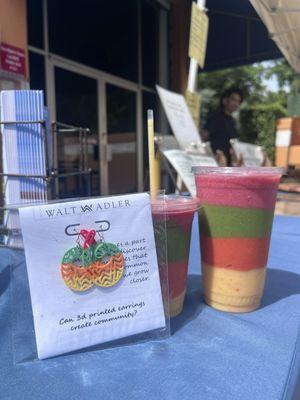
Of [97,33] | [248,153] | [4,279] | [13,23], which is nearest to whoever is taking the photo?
[4,279]

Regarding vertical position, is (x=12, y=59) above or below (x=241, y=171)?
above

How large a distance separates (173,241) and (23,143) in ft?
1.78

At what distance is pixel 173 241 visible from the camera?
72 cm

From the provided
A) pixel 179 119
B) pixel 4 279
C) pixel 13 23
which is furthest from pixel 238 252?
pixel 13 23

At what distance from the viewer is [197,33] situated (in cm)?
242

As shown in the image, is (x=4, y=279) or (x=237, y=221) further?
(x=4, y=279)

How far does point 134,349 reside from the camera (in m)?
0.64

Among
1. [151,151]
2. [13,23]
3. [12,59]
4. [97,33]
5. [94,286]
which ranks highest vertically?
[97,33]

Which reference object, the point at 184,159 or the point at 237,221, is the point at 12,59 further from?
the point at 237,221

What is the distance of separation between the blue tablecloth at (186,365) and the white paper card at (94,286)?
0.11 feet

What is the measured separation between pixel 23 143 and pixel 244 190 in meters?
0.63

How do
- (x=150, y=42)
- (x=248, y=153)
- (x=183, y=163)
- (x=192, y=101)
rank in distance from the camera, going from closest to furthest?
(x=183, y=163)
(x=192, y=101)
(x=248, y=153)
(x=150, y=42)

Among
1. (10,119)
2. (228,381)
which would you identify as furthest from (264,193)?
(10,119)

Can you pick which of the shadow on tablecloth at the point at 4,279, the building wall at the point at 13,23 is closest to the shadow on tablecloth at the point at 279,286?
the shadow on tablecloth at the point at 4,279
